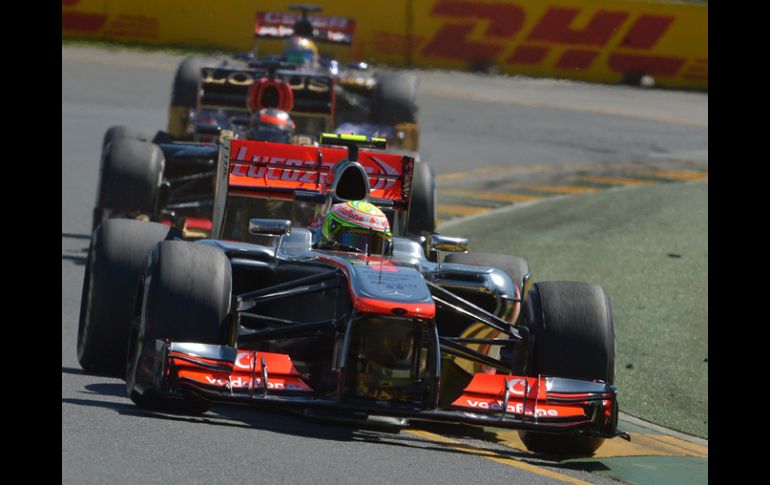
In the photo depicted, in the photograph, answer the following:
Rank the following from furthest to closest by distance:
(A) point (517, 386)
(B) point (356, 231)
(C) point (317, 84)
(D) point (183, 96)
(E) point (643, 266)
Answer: (D) point (183, 96), (C) point (317, 84), (E) point (643, 266), (B) point (356, 231), (A) point (517, 386)

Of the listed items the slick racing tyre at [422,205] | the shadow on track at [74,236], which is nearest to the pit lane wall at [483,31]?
the shadow on track at [74,236]

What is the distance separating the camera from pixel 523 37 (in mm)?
29250

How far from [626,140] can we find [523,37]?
3619 mm

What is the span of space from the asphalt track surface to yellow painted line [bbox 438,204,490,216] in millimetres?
2021

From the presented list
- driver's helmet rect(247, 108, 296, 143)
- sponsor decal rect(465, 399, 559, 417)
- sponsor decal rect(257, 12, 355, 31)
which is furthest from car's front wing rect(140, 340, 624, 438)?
sponsor decal rect(257, 12, 355, 31)

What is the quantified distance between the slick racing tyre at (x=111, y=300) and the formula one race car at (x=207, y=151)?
9.28 ft

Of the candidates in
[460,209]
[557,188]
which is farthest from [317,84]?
[557,188]

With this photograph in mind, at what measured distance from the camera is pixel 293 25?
2289cm

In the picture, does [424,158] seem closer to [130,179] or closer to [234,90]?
[234,90]

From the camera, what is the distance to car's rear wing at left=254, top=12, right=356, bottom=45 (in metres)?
22.8

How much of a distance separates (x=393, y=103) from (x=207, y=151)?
6.40 m

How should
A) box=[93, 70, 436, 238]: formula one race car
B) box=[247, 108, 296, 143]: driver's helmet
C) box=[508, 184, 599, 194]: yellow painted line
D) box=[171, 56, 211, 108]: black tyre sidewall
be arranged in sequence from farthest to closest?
box=[508, 184, 599, 194]: yellow painted line < box=[171, 56, 211, 108]: black tyre sidewall < box=[247, 108, 296, 143]: driver's helmet < box=[93, 70, 436, 238]: formula one race car

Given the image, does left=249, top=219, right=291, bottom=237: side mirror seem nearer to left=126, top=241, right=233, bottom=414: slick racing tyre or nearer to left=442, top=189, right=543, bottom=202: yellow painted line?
left=126, top=241, right=233, bottom=414: slick racing tyre
